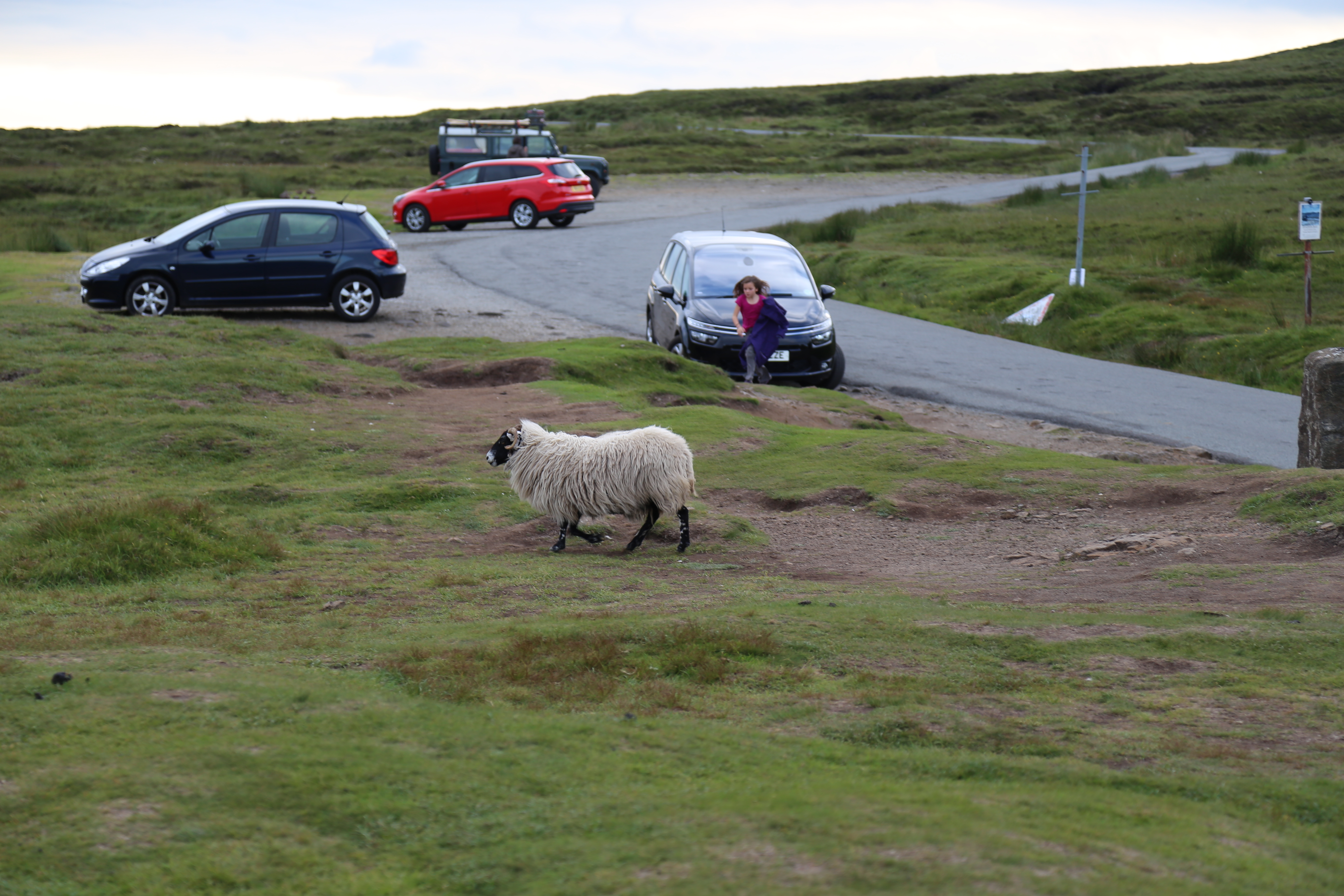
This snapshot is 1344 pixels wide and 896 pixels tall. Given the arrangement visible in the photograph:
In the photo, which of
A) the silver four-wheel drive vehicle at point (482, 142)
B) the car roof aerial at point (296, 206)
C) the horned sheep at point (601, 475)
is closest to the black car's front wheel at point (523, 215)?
the silver four-wheel drive vehicle at point (482, 142)

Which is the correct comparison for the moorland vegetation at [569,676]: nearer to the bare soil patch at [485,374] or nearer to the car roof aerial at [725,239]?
the bare soil patch at [485,374]

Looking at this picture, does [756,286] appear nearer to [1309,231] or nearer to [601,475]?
[601,475]

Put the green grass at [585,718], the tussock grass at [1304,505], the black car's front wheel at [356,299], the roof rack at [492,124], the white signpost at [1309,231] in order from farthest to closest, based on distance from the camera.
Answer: the roof rack at [492,124] < the white signpost at [1309,231] < the black car's front wheel at [356,299] < the tussock grass at [1304,505] < the green grass at [585,718]

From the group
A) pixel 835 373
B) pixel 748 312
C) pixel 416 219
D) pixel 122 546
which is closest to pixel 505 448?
pixel 122 546

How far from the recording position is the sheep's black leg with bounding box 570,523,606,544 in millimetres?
9797

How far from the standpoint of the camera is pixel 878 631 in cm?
685

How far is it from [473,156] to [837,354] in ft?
104

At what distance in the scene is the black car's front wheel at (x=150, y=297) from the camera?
19.9m

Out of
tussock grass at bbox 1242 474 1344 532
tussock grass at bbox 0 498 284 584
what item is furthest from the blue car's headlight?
tussock grass at bbox 1242 474 1344 532

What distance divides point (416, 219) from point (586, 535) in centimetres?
3046

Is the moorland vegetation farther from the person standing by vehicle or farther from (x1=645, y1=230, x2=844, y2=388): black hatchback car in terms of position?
(x1=645, y1=230, x2=844, y2=388): black hatchback car

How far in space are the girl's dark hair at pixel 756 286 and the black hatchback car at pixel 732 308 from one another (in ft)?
3.34

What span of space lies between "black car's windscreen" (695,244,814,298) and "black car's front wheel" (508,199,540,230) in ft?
68.2

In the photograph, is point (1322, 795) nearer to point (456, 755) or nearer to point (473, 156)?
point (456, 755)
